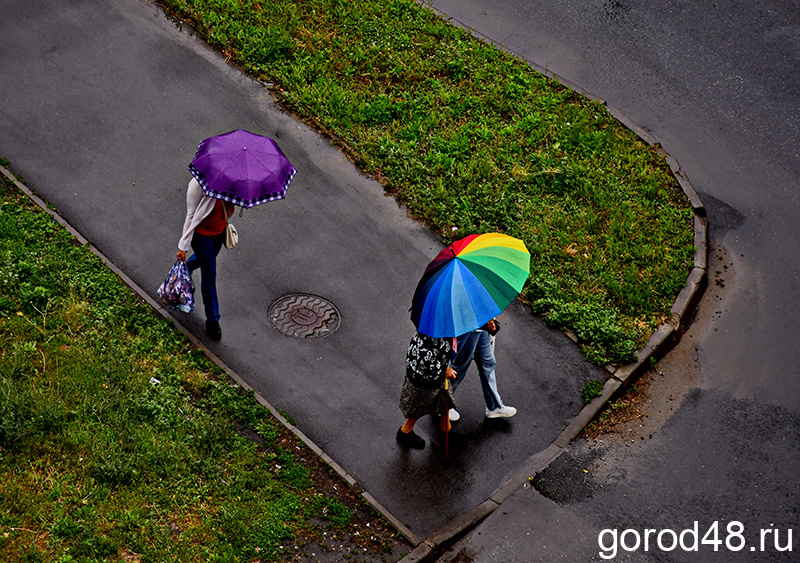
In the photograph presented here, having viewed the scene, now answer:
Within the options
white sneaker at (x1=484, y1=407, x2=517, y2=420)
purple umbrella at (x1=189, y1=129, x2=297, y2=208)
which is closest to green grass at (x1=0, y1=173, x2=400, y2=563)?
white sneaker at (x1=484, y1=407, x2=517, y2=420)

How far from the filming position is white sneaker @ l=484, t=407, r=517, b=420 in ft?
27.5

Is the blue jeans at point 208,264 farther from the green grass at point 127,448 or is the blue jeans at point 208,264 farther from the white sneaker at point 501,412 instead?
the white sneaker at point 501,412

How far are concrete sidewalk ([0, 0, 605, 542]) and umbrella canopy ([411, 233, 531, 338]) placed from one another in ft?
6.53

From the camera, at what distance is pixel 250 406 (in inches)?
319

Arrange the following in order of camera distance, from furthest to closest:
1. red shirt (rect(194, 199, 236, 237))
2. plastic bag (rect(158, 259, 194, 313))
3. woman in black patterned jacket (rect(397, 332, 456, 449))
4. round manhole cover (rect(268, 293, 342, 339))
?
round manhole cover (rect(268, 293, 342, 339)), plastic bag (rect(158, 259, 194, 313)), red shirt (rect(194, 199, 236, 237)), woman in black patterned jacket (rect(397, 332, 456, 449))

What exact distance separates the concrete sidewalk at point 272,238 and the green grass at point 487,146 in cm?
40

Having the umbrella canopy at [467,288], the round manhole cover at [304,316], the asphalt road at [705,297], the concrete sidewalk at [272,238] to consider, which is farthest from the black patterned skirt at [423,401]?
the round manhole cover at [304,316]

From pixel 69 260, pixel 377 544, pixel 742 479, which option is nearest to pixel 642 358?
pixel 742 479

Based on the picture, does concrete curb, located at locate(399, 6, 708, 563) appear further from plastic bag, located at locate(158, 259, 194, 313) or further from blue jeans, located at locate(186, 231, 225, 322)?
plastic bag, located at locate(158, 259, 194, 313)

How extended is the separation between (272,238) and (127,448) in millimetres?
3579

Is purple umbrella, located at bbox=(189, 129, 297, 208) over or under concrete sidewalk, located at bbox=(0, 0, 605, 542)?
over

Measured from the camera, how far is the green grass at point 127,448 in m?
6.66

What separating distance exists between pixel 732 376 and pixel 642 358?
105 centimetres

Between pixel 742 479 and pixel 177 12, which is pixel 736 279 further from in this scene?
pixel 177 12
